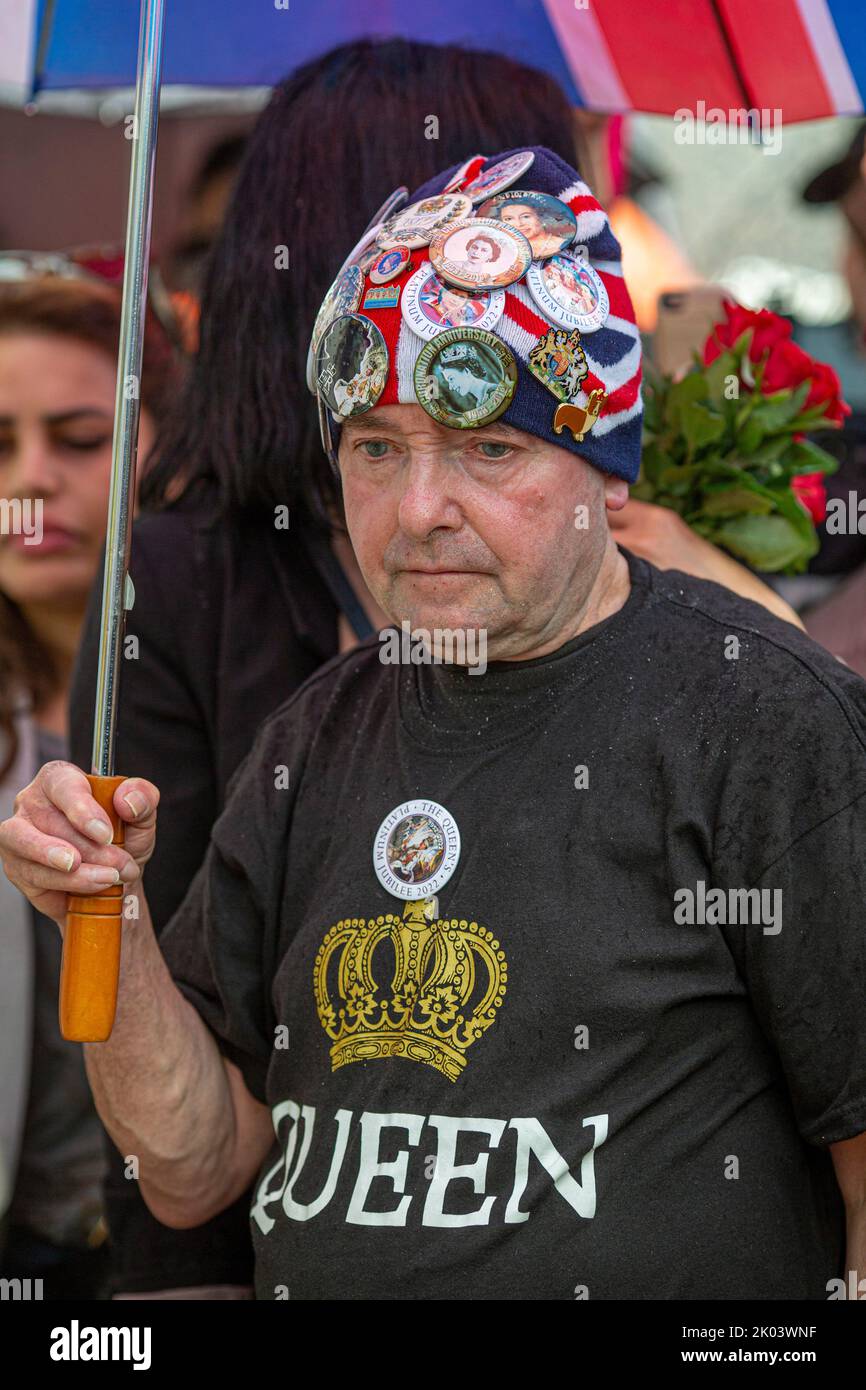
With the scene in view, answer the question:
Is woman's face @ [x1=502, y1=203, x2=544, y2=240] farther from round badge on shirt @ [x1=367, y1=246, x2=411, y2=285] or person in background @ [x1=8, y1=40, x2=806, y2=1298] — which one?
person in background @ [x1=8, y1=40, x2=806, y2=1298]

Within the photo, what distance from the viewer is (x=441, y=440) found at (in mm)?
1807

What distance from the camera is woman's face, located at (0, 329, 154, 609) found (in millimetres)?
3439

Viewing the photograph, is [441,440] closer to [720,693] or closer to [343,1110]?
[720,693]

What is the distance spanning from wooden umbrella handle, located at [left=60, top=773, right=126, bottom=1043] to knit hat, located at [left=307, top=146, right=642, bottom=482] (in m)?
0.56

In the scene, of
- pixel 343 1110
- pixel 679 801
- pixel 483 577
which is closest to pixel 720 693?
pixel 679 801

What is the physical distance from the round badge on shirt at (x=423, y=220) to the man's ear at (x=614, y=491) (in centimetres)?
35

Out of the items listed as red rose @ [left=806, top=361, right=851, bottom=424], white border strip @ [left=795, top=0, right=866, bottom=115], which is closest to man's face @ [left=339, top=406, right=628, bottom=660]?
red rose @ [left=806, top=361, right=851, bottom=424]

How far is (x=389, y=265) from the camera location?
184 centimetres

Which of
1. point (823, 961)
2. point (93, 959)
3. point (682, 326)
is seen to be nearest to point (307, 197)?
point (682, 326)

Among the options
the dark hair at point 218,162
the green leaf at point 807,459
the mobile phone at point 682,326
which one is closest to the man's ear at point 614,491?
the green leaf at point 807,459

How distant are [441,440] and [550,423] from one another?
0.12m

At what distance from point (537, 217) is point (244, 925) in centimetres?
96

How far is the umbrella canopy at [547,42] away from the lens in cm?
243
